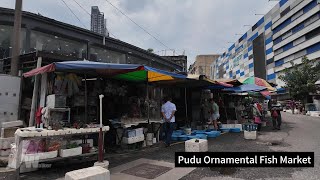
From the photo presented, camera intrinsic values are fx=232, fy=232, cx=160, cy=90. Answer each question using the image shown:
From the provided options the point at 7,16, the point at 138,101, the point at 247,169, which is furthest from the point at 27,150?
the point at 7,16

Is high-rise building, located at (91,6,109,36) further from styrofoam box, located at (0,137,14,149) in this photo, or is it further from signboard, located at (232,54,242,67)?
signboard, located at (232,54,242,67)

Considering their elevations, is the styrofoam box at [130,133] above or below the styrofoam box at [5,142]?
above

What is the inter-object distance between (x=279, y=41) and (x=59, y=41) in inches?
2044

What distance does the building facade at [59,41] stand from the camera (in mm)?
14414

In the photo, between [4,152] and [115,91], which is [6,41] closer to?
[4,152]

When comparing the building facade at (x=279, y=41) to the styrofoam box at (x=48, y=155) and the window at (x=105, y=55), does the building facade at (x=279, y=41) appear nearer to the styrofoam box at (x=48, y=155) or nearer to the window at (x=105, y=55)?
the window at (x=105, y=55)

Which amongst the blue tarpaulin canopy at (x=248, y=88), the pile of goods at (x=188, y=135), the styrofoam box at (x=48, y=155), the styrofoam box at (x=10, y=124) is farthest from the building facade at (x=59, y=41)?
the blue tarpaulin canopy at (x=248, y=88)

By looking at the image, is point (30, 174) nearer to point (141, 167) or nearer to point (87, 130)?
point (87, 130)

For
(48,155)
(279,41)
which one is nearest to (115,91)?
(48,155)

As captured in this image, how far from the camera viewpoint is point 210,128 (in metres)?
13.0

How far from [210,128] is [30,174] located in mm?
9427

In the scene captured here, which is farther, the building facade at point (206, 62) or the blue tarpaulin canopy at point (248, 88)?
the building facade at point (206, 62)

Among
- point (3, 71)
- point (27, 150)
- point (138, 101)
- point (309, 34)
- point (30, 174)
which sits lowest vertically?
point (30, 174)

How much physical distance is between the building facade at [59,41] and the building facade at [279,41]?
27203 millimetres
